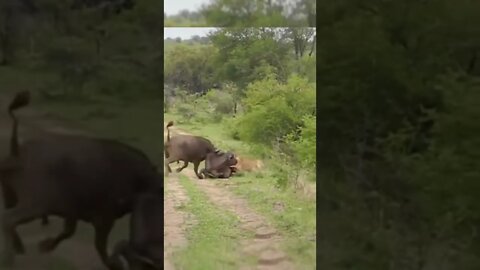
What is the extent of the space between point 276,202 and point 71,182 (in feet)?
1.94

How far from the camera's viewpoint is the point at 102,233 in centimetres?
229

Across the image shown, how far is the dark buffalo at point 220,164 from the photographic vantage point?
2373mm

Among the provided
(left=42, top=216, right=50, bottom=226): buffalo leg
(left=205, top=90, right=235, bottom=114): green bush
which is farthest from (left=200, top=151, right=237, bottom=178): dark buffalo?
(left=42, top=216, right=50, bottom=226): buffalo leg

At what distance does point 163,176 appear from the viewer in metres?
2.32

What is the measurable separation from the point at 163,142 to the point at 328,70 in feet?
1.68

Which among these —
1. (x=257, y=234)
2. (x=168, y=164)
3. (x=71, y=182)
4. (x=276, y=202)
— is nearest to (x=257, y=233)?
(x=257, y=234)

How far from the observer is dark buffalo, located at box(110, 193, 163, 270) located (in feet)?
7.54

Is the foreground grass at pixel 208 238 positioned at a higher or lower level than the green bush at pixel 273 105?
lower

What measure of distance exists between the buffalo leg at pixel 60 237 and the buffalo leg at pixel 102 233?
0.06 metres

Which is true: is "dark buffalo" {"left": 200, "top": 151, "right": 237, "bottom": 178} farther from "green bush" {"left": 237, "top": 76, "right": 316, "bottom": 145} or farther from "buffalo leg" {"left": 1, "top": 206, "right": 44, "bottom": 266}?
"buffalo leg" {"left": 1, "top": 206, "right": 44, "bottom": 266}

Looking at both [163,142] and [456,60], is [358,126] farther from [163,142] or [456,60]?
[163,142]

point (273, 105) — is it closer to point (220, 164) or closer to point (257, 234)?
point (220, 164)

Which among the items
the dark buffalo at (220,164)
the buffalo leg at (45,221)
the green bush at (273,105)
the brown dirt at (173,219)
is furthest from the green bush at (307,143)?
the buffalo leg at (45,221)

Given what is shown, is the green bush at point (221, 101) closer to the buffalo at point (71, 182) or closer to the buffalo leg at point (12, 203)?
the buffalo at point (71, 182)
